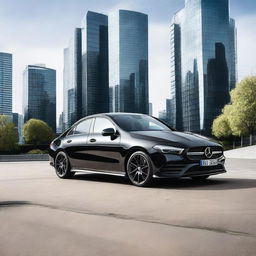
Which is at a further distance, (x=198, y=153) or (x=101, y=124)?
(x=101, y=124)

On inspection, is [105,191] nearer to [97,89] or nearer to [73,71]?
[97,89]

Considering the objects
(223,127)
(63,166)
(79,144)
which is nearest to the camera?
(79,144)

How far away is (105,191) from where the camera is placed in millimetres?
6945

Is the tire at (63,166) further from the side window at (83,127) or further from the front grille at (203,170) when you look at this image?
the front grille at (203,170)

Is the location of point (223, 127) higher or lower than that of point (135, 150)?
higher

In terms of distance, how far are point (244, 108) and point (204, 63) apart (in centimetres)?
7966

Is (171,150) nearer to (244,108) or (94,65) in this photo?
(244,108)

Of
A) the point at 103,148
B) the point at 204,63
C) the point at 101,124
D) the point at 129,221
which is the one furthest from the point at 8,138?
the point at 204,63

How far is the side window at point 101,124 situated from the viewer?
28.0 feet

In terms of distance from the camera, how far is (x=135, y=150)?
757cm

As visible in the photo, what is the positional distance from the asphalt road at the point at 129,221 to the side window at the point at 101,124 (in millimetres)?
1595

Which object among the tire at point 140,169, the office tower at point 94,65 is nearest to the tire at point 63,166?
the tire at point 140,169

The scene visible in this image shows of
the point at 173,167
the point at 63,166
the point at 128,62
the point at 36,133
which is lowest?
the point at 63,166

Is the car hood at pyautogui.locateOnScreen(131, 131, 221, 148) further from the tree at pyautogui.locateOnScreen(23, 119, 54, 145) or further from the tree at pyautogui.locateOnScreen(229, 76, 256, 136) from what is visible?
the tree at pyautogui.locateOnScreen(23, 119, 54, 145)
